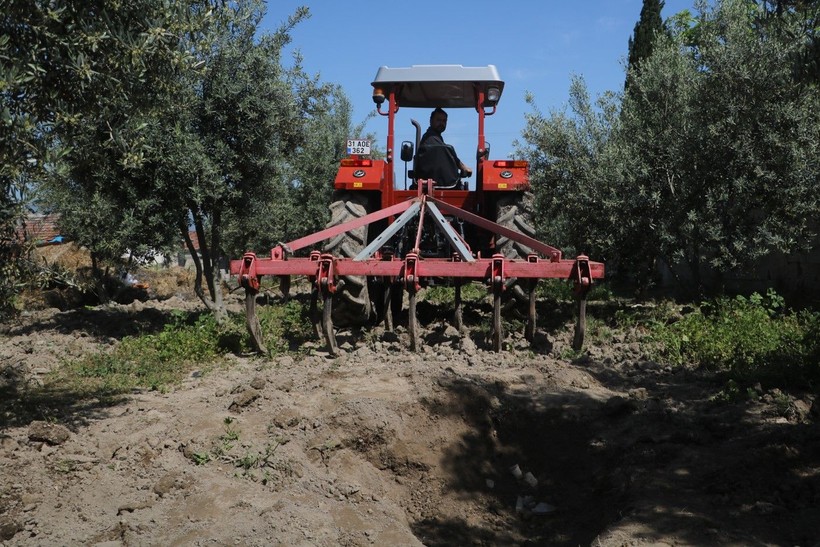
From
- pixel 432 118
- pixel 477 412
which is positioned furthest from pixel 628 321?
pixel 477 412

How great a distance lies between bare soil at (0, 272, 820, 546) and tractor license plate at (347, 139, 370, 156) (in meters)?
2.87

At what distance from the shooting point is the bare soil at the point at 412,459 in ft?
14.4

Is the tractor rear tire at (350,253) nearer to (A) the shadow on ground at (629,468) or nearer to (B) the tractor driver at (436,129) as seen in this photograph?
(B) the tractor driver at (436,129)

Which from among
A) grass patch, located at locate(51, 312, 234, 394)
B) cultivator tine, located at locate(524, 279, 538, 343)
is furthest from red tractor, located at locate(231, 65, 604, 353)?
grass patch, located at locate(51, 312, 234, 394)

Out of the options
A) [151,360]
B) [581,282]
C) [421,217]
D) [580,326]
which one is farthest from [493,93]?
[151,360]

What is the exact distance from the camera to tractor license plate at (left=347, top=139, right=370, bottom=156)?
369 inches

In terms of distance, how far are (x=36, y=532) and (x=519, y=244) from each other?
19.2 feet

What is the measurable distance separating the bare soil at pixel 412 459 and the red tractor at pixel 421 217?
942mm

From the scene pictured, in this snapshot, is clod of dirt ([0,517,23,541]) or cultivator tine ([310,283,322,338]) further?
cultivator tine ([310,283,322,338])

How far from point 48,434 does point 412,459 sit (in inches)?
94.4

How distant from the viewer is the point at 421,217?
8484mm

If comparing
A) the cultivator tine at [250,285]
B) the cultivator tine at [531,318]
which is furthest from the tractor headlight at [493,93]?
the cultivator tine at [250,285]

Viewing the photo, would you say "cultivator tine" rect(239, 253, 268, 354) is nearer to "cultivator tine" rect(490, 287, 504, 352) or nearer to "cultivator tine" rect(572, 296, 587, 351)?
"cultivator tine" rect(490, 287, 504, 352)

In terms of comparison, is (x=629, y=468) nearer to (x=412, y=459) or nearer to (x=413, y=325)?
(x=412, y=459)
